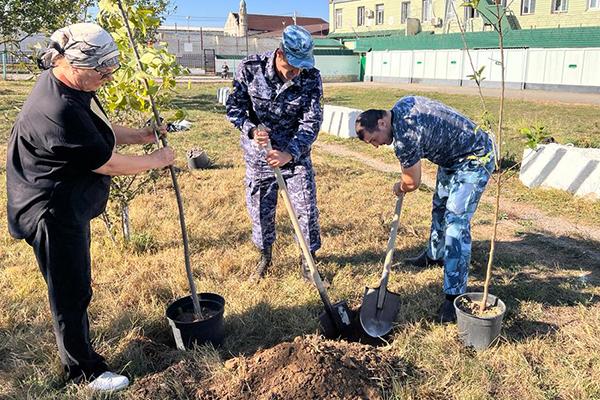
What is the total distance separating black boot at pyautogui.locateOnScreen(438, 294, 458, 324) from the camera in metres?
3.44

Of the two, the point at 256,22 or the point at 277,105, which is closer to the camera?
the point at 277,105

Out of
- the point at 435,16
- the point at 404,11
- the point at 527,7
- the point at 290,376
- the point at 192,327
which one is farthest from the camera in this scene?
the point at 404,11

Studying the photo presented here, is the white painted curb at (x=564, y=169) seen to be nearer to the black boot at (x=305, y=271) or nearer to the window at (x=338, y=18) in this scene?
the black boot at (x=305, y=271)

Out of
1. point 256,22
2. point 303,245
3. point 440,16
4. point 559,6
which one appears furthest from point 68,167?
point 256,22

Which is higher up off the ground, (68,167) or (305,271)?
(68,167)

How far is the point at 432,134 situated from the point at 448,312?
118cm

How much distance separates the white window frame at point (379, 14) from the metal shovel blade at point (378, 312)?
137ft

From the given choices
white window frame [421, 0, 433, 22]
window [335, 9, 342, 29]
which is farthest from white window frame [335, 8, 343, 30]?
white window frame [421, 0, 433, 22]

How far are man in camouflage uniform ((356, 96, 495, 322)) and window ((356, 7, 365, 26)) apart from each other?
4295 cm

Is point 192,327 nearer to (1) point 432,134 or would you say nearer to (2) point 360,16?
(1) point 432,134

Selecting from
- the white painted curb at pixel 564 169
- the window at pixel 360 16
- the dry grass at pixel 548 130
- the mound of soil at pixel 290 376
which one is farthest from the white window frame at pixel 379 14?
the mound of soil at pixel 290 376

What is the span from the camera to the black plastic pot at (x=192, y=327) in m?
2.98

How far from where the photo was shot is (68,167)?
7.69ft

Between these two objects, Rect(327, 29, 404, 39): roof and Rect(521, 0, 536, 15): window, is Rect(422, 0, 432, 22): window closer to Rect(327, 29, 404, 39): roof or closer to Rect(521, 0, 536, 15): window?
Rect(327, 29, 404, 39): roof
